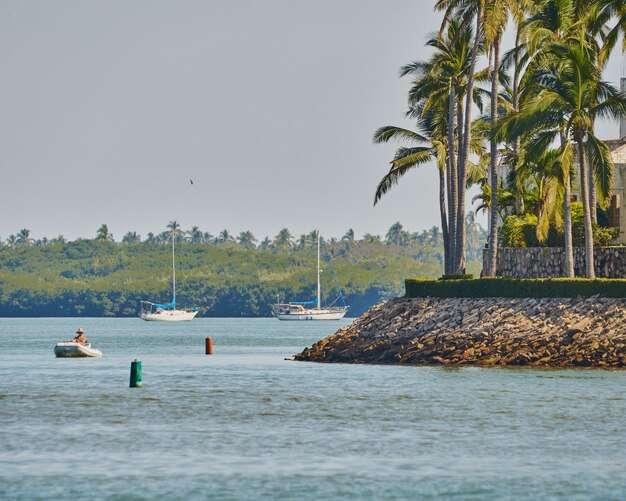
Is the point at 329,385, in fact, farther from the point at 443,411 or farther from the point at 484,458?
the point at 484,458

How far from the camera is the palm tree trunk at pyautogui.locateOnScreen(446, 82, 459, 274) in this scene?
79.2m

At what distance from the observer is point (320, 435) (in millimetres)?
39344

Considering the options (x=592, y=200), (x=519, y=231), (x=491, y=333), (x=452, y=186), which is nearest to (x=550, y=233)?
(x=519, y=231)

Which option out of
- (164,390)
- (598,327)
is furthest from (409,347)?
(164,390)

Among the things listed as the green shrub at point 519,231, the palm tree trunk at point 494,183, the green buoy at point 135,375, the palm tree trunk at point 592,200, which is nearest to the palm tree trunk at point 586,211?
the palm tree trunk at point 592,200

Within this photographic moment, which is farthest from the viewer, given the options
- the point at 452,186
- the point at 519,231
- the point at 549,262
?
the point at 452,186

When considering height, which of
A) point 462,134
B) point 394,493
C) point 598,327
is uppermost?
point 462,134

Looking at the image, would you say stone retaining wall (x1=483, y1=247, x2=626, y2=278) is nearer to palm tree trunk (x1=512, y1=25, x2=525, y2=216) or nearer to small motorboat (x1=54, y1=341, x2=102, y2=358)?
palm tree trunk (x1=512, y1=25, x2=525, y2=216)

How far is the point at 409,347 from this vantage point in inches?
2638

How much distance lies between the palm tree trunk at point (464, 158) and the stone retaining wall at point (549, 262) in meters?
5.17

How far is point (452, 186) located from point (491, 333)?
18.0 metres

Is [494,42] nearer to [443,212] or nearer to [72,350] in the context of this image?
[443,212]

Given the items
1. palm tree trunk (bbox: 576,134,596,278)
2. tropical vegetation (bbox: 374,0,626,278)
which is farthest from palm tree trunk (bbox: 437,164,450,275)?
palm tree trunk (bbox: 576,134,596,278)

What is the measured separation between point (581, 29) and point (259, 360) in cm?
2655
